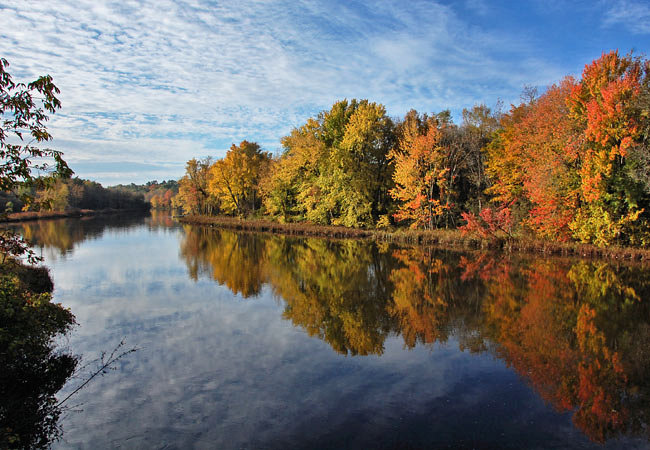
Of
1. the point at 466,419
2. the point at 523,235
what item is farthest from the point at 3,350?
the point at 523,235

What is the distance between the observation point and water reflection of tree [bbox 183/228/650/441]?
761cm

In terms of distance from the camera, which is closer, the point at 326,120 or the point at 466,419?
the point at 466,419

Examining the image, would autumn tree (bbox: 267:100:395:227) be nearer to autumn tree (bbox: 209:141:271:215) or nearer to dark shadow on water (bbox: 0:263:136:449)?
autumn tree (bbox: 209:141:271:215)

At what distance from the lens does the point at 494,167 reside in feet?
103

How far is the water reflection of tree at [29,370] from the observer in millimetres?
6156

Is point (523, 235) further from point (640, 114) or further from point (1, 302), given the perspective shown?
point (1, 302)

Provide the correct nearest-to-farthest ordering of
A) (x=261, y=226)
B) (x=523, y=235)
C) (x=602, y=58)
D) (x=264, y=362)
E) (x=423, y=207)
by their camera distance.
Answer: (x=264, y=362) < (x=602, y=58) < (x=523, y=235) < (x=423, y=207) < (x=261, y=226)

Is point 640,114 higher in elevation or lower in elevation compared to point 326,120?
lower

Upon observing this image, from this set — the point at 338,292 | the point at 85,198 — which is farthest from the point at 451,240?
the point at 85,198

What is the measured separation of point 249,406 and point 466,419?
388cm

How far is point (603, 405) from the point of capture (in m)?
6.88

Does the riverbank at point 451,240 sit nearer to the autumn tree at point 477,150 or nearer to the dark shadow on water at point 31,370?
the autumn tree at point 477,150

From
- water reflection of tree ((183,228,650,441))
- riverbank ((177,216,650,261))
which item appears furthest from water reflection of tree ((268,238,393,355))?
riverbank ((177,216,650,261))

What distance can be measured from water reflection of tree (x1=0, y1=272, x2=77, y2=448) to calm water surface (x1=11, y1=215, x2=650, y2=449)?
360 millimetres
